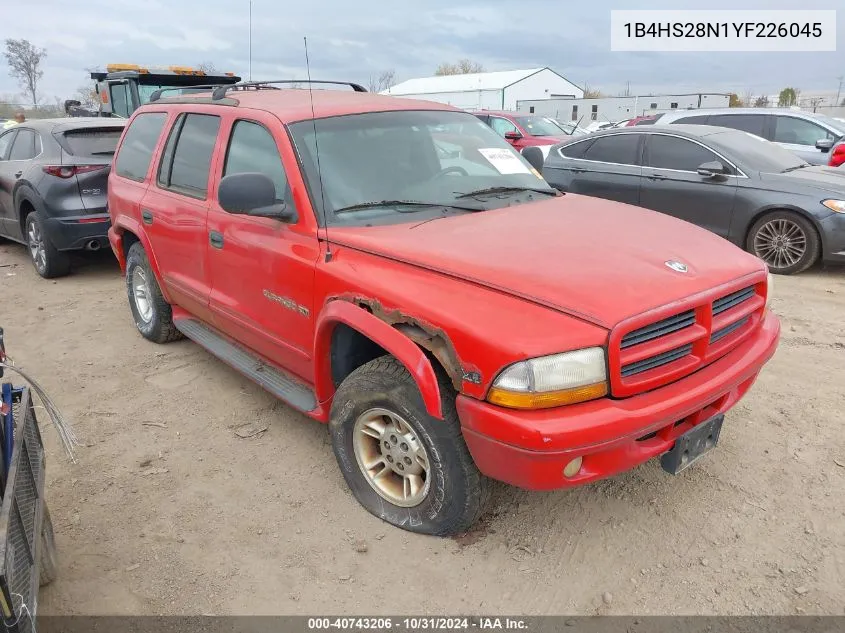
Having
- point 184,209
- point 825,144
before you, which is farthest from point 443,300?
point 825,144

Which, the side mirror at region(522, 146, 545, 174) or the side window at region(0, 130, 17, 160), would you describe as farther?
the side window at region(0, 130, 17, 160)

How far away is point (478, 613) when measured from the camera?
2438mm

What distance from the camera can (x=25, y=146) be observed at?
23.7ft

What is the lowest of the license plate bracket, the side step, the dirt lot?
the dirt lot

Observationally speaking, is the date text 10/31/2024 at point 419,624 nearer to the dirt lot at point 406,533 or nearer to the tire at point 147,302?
the dirt lot at point 406,533

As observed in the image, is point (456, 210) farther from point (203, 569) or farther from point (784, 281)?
point (784, 281)

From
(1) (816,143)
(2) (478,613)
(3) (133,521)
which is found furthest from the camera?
(1) (816,143)

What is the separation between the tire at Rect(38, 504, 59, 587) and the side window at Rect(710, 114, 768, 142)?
1046cm

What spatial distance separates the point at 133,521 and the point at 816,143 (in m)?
10.5

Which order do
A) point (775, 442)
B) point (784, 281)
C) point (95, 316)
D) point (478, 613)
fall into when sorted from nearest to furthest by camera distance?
point (478, 613), point (775, 442), point (95, 316), point (784, 281)

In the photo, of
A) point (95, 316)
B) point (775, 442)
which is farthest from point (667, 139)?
point (95, 316)

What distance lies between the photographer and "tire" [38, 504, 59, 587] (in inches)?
98.7

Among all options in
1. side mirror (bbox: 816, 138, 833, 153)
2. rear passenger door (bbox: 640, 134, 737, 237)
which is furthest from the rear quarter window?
side mirror (bbox: 816, 138, 833, 153)

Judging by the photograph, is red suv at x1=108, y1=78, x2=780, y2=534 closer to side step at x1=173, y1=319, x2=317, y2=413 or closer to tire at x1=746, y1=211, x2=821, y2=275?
side step at x1=173, y1=319, x2=317, y2=413
